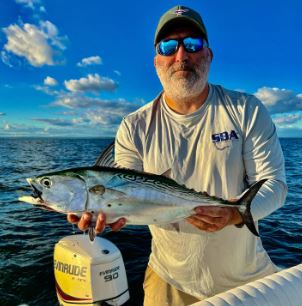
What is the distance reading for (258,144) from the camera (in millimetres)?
3748

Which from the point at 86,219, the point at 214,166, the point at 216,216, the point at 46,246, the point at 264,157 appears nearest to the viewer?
the point at 86,219

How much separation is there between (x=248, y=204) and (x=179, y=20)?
83.2 inches

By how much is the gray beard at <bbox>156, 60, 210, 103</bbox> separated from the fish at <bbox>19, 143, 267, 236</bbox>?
1.05 m

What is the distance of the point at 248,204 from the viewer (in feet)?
10.8

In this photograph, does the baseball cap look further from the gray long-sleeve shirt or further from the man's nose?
the gray long-sleeve shirt

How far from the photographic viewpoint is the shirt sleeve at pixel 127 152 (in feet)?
13.7

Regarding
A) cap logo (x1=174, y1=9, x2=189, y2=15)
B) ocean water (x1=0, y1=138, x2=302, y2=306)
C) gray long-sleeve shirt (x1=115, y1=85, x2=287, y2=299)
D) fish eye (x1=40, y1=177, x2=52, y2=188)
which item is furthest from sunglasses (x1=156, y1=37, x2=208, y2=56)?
ocean water (x1=0, y1=138, x2=302, y2=306)

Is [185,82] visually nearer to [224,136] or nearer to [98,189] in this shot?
[224,136]

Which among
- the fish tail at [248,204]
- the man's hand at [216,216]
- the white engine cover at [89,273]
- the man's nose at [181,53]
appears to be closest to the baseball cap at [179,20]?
the man's nose at [181,53]

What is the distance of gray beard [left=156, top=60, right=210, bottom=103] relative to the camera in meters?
4.02

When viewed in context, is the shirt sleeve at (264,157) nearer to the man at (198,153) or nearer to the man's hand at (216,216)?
the man at (198,153)

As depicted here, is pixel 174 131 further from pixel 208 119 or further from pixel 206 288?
pixel 206 288

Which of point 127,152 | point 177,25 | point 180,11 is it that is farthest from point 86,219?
point 180,11

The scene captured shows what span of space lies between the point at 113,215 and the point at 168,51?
74.6 inches
